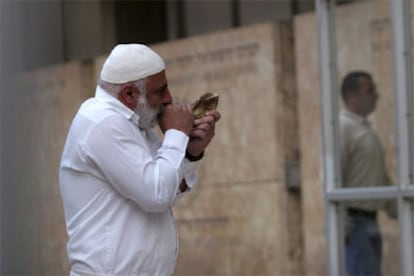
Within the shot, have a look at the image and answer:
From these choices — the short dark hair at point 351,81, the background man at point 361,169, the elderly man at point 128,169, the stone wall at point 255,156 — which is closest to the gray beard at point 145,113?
the elderly man at point 128,169

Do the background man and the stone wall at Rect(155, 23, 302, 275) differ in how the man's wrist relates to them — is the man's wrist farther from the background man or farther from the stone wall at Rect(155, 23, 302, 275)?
the stone wall at Rect(155, 23, 302, 275)

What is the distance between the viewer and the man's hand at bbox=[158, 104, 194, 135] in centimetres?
397

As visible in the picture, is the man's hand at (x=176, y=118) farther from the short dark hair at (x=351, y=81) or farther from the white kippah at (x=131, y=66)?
the short dark hair at (x=351, y=81)

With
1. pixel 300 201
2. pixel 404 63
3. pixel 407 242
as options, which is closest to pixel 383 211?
pixel 407 242

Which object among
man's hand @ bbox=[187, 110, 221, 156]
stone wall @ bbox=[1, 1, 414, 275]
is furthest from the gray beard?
stone wall @ bbox=[1, 1, 414, 275]

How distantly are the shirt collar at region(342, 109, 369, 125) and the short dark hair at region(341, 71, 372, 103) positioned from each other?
13 cm

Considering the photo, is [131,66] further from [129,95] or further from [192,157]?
[192,157]

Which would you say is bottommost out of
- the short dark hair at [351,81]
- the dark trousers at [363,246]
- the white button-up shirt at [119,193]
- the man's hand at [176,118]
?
the dark trousers at [363,246]

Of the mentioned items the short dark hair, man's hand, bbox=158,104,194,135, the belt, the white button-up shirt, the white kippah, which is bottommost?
the belt

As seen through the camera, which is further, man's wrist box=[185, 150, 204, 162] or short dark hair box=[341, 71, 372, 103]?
short dark hair box=[341, 71, 372, 103]

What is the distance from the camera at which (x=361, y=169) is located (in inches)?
339

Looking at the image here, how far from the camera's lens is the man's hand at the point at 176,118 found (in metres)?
3.97

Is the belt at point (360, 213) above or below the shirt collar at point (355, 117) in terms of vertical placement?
below

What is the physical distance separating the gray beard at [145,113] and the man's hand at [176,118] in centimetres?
3
